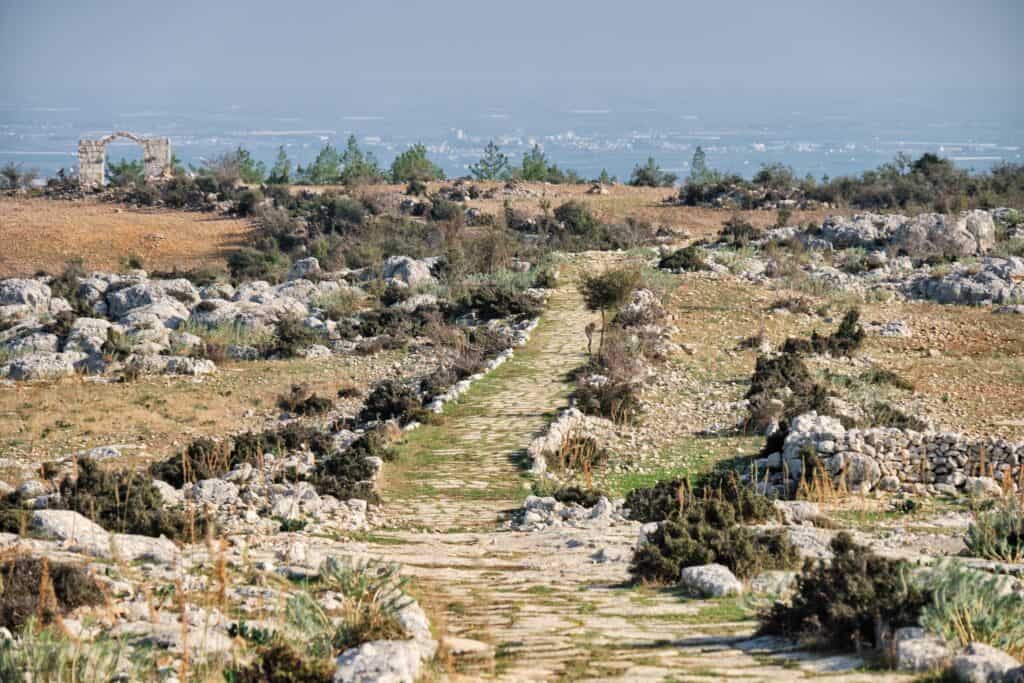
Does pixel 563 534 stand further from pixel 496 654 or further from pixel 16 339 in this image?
pixel 16 339

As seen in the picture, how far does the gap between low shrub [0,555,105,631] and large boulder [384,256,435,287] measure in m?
A: 21.0

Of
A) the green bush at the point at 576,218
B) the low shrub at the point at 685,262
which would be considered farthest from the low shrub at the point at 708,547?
the green bush at the point at 576,218

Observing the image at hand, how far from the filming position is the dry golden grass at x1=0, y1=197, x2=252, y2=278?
1435 inches

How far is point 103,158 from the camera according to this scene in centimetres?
5019

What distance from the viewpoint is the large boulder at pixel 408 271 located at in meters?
29.0

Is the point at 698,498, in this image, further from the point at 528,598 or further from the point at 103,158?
the point at 103,158

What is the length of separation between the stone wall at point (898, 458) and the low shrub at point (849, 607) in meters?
5.67

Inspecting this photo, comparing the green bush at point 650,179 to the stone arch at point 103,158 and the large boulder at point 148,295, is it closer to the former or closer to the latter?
the stone arch at point 103,158

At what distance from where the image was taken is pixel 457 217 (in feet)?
128

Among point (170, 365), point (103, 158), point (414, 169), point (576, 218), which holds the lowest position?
point (170, 365)

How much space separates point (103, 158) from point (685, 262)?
32374 millimetres

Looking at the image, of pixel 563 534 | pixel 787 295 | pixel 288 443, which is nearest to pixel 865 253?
pixel 787 295

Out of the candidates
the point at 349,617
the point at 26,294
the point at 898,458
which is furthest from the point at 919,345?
the point at 26,294

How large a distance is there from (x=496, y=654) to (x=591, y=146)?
18977cm
